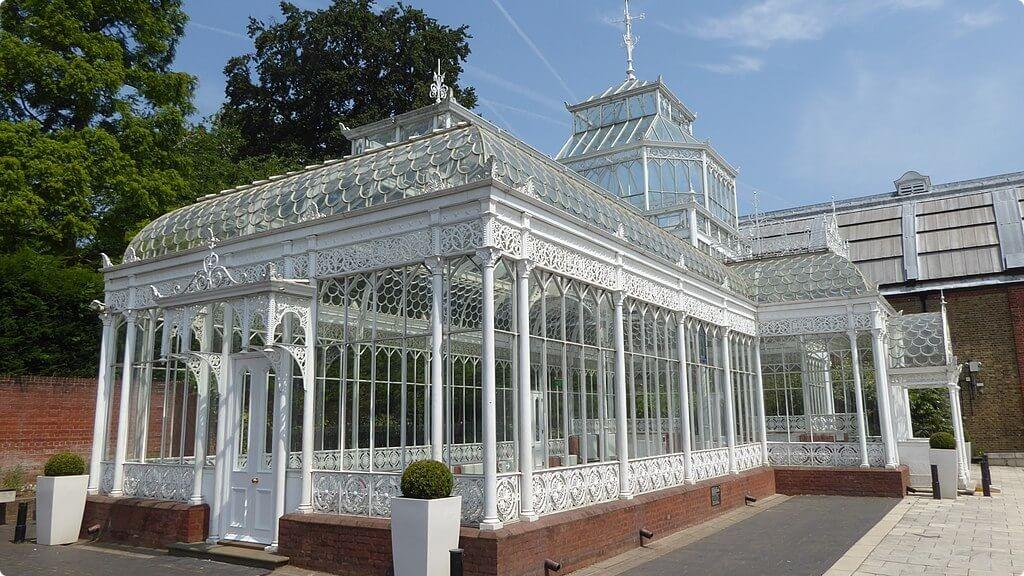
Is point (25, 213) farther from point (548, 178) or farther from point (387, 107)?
point (387, 107)

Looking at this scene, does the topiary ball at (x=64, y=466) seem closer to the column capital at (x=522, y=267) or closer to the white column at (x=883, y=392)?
the column capital at (x=522, y=267)

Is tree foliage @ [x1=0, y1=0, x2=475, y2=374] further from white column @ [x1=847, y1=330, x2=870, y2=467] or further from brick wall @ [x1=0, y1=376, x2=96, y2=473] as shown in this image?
white column @ [x1=847, y1=330, x2=870, y2=467]

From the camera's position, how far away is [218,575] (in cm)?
868

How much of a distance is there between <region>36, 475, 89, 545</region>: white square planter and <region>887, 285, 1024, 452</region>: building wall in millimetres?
27824

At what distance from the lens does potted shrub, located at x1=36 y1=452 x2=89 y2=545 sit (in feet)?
35.9

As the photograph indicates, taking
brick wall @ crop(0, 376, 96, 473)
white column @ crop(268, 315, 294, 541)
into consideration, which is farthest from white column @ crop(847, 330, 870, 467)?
brick wall @ crop(0, 376, 96, 473)

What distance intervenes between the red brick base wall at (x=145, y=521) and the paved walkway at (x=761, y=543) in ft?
18.3

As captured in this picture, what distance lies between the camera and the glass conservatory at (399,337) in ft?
29.1

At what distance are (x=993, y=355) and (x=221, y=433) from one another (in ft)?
88.2

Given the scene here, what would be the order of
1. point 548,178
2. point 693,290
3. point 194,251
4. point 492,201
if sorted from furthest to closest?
point 693,290
point 194,251
point 548,178
point 492,201

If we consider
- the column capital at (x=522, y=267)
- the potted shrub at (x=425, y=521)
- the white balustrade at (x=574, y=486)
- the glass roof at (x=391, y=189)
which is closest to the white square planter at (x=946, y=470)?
the glass roof at (x=391, y=189)

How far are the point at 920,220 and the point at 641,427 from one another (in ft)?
77.5

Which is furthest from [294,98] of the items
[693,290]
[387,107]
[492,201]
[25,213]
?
[492,201]

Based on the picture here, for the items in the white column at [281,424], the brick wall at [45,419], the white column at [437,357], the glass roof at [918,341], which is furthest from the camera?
the glass roof at [918,341]
